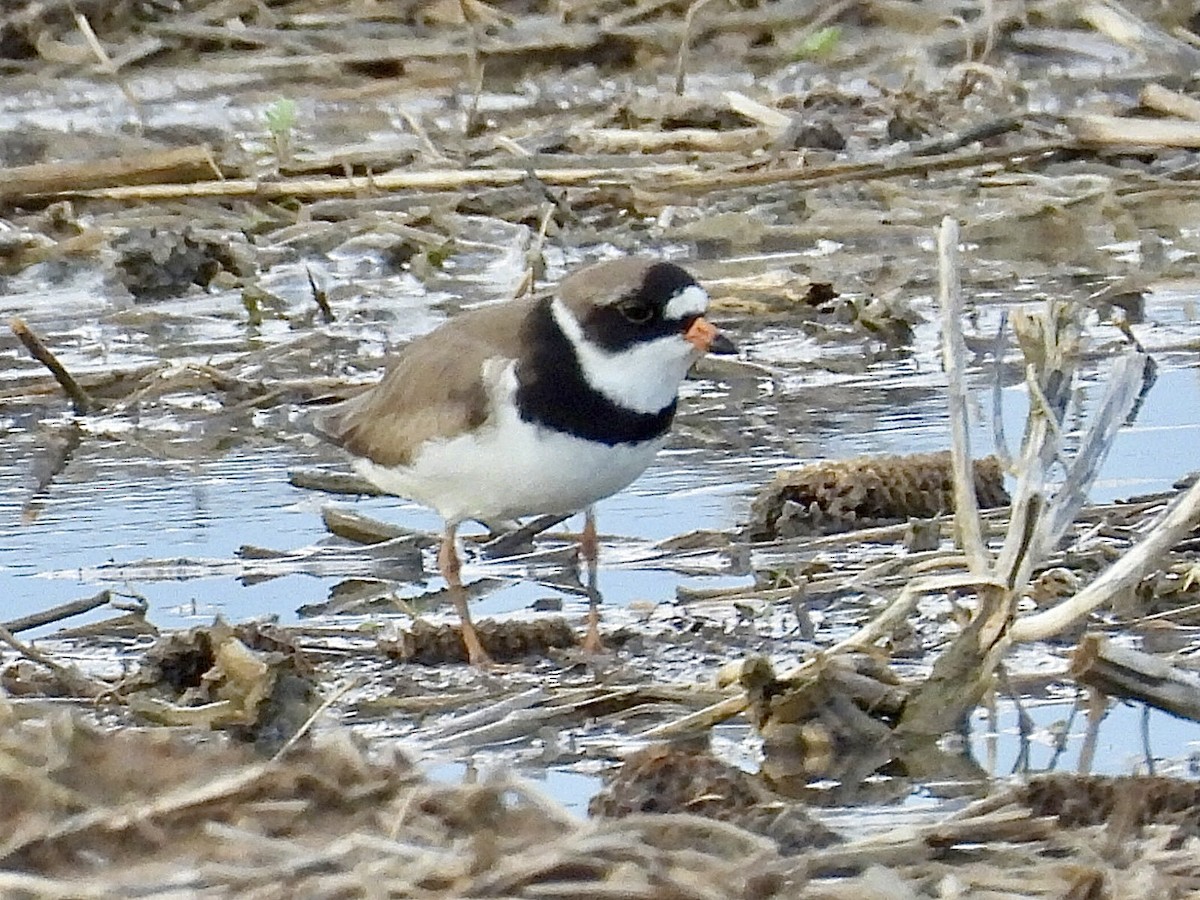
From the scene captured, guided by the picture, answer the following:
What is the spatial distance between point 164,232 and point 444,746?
428 cm

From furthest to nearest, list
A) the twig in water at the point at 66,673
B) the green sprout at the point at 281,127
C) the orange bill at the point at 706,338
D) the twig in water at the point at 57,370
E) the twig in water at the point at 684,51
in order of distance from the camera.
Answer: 1. the twig in water at the point at 684,51
2. the green sprout at the point at 281,127
3. the twig in water at the point at 57,370
4. the orange bill at the point at 706,338
5. the twig in water at the point at 66,673

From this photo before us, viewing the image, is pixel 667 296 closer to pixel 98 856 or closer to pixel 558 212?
pixel 98 856

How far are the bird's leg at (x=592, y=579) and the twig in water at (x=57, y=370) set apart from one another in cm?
171

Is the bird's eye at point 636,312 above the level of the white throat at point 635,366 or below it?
above

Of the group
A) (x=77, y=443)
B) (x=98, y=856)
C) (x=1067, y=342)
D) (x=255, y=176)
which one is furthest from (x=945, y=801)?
(x=255, y=176)

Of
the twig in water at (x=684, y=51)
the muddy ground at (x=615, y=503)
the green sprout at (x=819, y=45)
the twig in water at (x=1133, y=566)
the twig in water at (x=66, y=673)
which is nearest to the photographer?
the muddy ground at (x=615, y=503)

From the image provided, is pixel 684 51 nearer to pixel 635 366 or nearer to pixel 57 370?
pixel 57 370

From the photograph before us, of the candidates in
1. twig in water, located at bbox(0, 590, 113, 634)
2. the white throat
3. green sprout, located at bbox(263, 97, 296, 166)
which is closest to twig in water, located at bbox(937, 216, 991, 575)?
the white throat

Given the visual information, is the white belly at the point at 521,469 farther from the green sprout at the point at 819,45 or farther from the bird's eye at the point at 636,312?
the green sprout at the point at 819,45

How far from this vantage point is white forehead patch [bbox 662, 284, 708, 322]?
4727 mm

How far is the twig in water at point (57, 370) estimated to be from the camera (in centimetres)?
593

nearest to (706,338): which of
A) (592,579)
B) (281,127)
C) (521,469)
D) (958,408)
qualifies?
(521,469)

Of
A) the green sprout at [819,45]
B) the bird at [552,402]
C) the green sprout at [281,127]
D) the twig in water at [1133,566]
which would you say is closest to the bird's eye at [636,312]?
the bird at [552,402]

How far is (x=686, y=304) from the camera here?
4.73m
